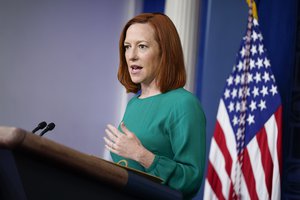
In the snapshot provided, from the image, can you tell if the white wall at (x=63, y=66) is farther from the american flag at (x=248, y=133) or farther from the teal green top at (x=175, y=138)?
the teal green top at (x=175, y=138)

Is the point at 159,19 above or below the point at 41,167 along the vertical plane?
above

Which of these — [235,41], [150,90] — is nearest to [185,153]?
[150,90]

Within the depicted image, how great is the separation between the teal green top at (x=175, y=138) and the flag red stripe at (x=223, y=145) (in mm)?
2127

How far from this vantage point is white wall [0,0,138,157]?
4.30m

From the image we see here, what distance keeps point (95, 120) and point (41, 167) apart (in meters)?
3.73

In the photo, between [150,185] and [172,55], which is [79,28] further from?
[150,185]

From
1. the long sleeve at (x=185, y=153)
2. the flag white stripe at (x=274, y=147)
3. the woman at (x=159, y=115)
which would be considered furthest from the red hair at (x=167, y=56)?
the flag white stripe at (x=274, y=147)

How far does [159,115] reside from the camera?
1.54 m

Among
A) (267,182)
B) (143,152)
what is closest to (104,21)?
(267,182)

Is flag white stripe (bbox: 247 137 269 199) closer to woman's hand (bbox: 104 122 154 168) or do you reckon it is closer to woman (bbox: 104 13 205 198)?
woman (bbox: 104 13 205 198)

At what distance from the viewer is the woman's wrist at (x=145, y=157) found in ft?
4.58

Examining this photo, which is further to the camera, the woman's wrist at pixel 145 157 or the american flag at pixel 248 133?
the american flag at pixel 248 133

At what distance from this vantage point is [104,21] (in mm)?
4816

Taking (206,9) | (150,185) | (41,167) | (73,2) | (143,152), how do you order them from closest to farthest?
(41,167) < (150,185) < (143,152) < (206,9) < (73,2)
